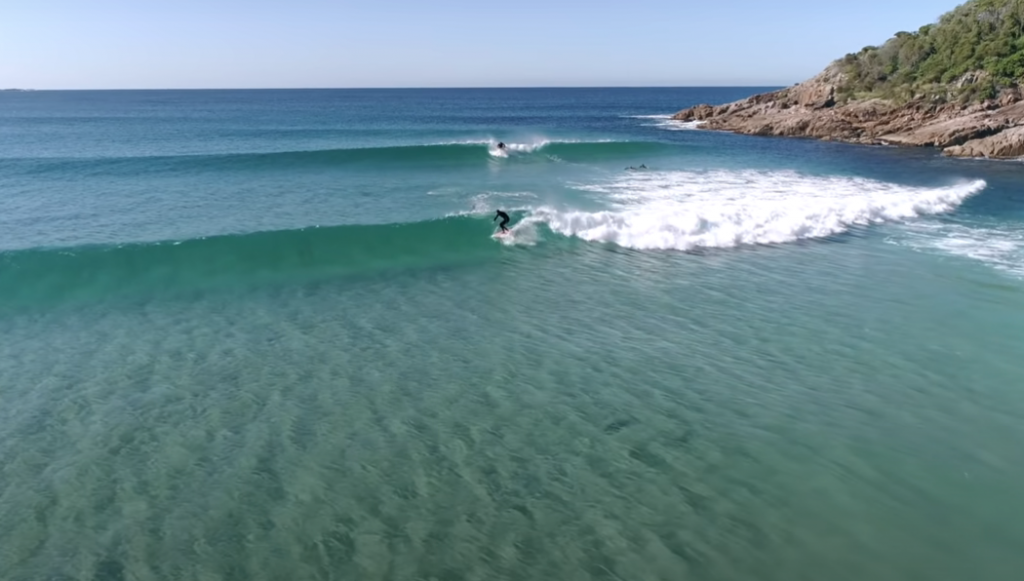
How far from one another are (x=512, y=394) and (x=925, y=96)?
4773cm

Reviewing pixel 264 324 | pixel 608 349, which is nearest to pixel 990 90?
pixel 608 349

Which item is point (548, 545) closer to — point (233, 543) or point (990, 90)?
point (233, 543)

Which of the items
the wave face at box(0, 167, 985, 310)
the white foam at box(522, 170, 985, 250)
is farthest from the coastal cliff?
the wave face at box(0, 167, 985, 310)

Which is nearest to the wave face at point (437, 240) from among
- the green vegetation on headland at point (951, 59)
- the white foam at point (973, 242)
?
the white foam at point (973, 242)

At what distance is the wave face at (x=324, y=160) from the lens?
28.2 m

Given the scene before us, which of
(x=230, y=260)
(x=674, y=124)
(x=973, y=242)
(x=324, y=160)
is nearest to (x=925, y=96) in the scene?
(x=674, y=124)

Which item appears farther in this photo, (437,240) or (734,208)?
(734,208)

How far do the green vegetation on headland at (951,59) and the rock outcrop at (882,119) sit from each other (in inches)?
32.1

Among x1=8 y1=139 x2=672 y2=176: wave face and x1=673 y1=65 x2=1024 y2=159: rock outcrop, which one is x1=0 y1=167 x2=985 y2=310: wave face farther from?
x1=673 y1=65 x2=1024 y2=159: rock outcrop

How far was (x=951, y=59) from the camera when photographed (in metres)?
47.8

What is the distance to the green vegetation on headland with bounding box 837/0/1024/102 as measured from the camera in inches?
1703

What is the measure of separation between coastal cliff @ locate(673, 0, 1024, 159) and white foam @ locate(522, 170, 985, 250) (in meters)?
15.1

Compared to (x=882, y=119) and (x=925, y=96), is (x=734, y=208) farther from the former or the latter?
(x=925, y=96)

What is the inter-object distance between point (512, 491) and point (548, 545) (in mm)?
876
